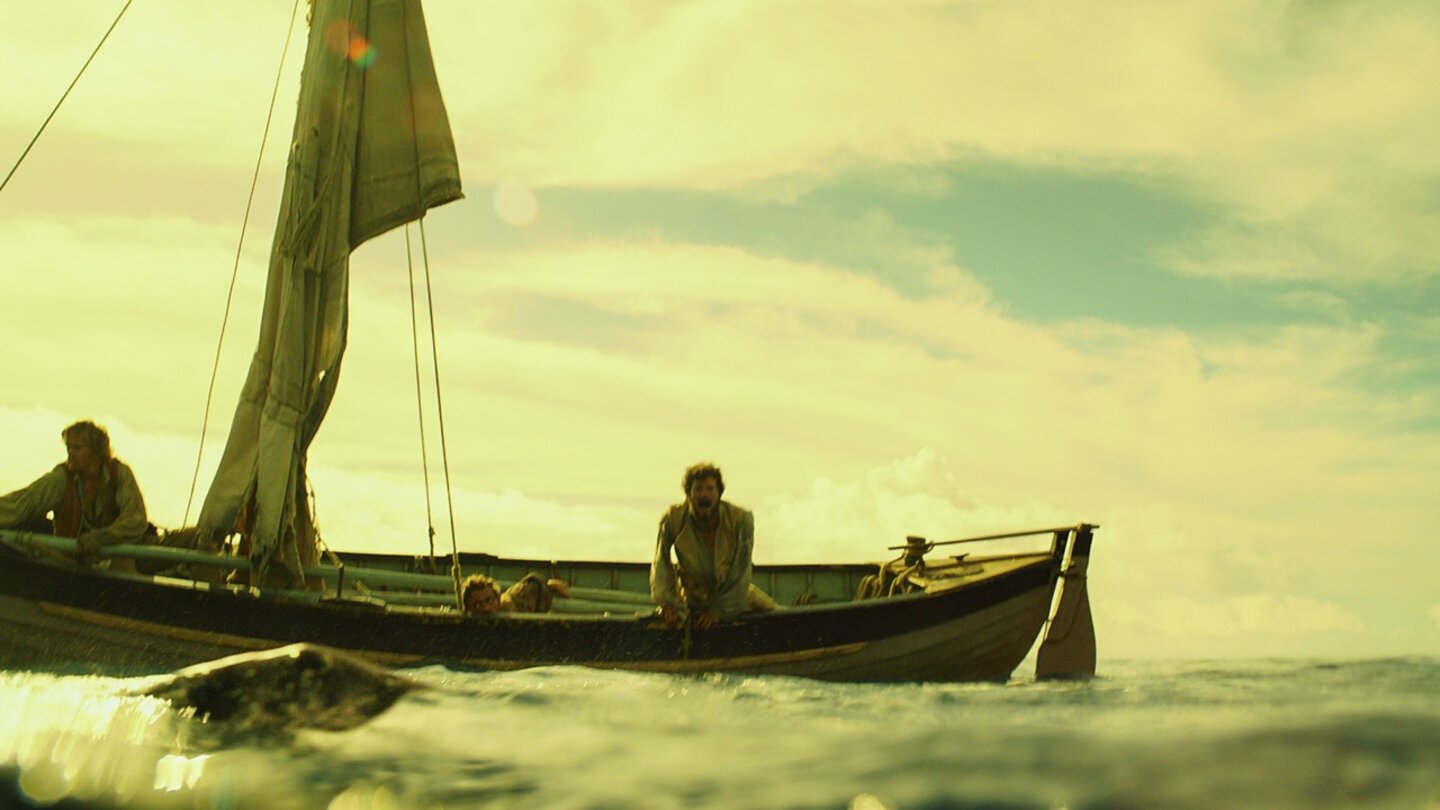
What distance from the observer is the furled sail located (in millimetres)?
15031

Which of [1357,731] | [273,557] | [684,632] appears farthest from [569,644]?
[1357,731]

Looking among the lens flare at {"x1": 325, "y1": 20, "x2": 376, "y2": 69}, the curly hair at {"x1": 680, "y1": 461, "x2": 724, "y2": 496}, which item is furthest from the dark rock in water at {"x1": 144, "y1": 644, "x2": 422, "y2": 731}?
the lens flare at {"x1": 325, "y1": 20, "x2": 376, "y2": 69}

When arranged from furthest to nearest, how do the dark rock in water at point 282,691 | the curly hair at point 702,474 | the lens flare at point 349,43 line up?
the lens flare at point 349,43
the curly hair at point 702,474
the dark rock in water at point 282,691

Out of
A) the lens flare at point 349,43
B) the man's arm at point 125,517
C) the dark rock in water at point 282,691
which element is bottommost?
the dark rock in water at point 282,691

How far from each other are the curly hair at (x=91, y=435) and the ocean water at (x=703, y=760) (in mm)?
7345

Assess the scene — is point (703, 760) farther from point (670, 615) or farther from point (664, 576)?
point (670, 615)

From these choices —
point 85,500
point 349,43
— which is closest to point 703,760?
point 85,500

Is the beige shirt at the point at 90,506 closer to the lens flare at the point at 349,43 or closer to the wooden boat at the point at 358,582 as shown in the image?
the wooden boat at the point at 358,582

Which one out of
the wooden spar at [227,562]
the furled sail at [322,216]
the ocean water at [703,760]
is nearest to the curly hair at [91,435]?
the wooden spar at [227,562]

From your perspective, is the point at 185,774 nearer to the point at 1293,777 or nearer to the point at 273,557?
the point at 1293,777

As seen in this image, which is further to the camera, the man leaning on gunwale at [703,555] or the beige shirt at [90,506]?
the beige shirt at [90,506]

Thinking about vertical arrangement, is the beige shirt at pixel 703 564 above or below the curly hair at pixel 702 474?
below

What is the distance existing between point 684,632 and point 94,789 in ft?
29.7

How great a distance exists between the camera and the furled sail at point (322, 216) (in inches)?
592
